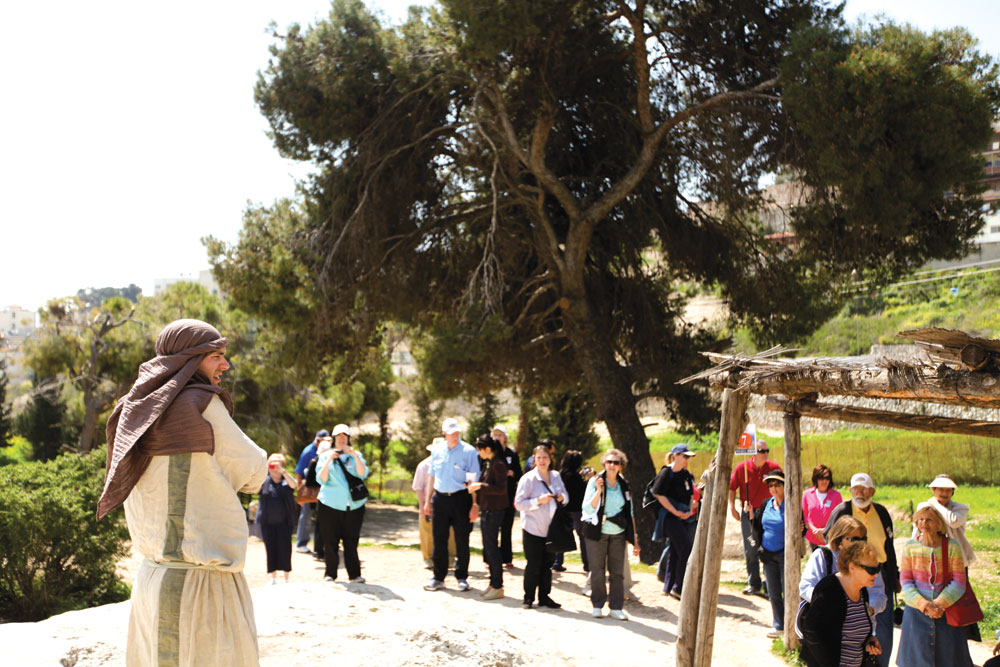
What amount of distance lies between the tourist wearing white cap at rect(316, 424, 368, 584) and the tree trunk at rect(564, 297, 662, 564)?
6.01 meters

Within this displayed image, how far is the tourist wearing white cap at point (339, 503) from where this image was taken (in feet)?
31.7

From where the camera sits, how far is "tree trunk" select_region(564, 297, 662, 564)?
1466 centimetres

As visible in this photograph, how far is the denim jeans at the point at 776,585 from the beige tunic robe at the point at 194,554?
6.64m

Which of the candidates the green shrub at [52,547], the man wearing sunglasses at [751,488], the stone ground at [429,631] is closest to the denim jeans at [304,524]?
the green shrub at [52,547]

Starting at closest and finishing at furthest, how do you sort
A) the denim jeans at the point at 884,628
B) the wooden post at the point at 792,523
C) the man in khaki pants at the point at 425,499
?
the denim jeans at the point at 884,628
the wooden post at the point at 792,523
the man in khaki pants at the point at 425,499

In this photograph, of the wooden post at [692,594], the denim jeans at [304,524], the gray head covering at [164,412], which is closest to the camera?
the gray head covering at [164,412]

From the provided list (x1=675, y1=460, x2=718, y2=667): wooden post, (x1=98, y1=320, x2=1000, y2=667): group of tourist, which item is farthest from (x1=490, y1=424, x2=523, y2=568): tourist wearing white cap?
(x1=675, y1=460, x2=718, y2=667): wooden post

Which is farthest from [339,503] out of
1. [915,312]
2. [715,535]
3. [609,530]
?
[915,312]

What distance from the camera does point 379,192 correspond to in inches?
612

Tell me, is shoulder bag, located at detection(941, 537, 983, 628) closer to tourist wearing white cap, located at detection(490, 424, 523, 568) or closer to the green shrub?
tourist wearing white cap, located at detection(490, 424, 523, 568)

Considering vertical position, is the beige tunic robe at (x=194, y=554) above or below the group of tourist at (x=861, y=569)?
above

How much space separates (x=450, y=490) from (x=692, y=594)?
3.14 meters

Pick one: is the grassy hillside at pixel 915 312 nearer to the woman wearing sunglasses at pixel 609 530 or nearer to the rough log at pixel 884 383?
the woman wearing sunglasses at pixel 609 530

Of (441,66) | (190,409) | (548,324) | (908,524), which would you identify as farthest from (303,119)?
(908,524)
